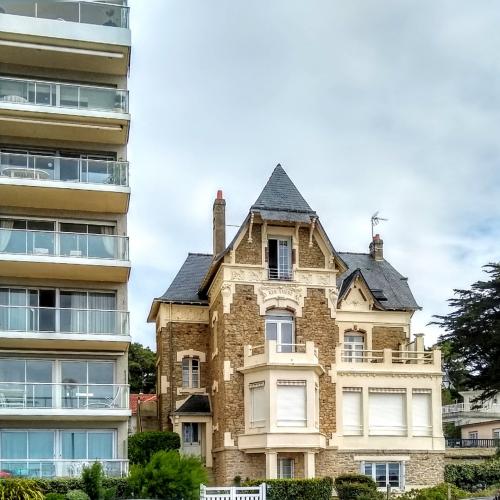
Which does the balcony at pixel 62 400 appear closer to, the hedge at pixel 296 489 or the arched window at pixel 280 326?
the hedge at pixel 296 489

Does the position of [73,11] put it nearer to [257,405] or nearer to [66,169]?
[66,169]

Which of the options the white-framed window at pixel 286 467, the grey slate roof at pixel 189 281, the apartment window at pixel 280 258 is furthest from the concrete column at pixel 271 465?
the grey slate roof at pixel 189 281

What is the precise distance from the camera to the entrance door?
44969 millimetres

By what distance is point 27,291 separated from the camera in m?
37.2

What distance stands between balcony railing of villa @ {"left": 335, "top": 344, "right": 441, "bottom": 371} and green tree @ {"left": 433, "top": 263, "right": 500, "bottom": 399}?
371cm

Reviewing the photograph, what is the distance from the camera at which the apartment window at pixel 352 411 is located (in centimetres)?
4356

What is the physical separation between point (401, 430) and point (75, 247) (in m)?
17.3

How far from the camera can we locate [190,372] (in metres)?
46.9

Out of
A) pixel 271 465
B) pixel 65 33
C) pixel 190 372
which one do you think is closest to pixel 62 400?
pixel 271 465

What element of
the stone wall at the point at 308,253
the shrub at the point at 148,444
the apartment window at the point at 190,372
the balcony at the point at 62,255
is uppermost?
the stone wall at the point at 308,253

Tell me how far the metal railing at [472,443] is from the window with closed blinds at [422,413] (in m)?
9.54

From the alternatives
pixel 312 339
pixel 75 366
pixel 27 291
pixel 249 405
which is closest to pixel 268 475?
pixel 249 405

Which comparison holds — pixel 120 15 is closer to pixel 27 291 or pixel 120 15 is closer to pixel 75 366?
pixel 27 291

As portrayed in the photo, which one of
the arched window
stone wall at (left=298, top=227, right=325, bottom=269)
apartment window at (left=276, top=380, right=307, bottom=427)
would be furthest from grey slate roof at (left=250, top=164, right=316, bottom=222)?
apartment window at (left=276, top=380, right=307, bottom=427)
